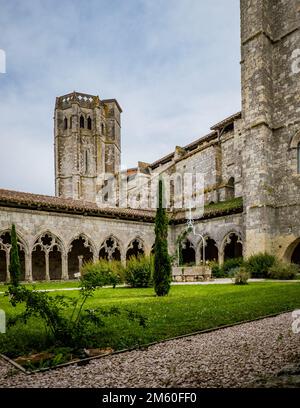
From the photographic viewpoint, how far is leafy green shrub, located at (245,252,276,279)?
50.5ft

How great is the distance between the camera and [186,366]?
10.9ft

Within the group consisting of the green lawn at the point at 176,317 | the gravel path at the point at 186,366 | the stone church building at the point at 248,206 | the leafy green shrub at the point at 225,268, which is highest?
the stone church building at the point at 248,206

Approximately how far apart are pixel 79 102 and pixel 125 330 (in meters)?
37.7

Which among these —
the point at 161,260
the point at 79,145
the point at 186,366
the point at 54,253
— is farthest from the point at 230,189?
the point at 79,145

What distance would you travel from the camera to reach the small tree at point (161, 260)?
930cm

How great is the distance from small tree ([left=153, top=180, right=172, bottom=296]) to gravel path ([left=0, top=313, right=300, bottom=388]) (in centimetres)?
480

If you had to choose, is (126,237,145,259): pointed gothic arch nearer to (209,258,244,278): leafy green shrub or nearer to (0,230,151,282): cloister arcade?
(0,230,151,282): cloister arcade

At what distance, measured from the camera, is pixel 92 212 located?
18.9 m

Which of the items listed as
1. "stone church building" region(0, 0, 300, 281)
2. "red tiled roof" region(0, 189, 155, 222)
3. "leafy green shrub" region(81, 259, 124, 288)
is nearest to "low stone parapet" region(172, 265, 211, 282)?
"leafy green shrub" region(81, 259, 124, 288)

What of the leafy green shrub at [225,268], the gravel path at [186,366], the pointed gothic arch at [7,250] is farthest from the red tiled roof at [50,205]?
the gravel path at [186,366]

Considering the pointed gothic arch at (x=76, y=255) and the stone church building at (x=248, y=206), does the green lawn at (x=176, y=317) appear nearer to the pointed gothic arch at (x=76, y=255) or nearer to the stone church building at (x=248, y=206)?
the stone church building at (x=248, y=206)

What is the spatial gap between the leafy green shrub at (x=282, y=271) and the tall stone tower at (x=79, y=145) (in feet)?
89.1

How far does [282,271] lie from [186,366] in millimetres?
11774

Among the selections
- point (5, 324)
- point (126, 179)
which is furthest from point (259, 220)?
point (126, 179)
